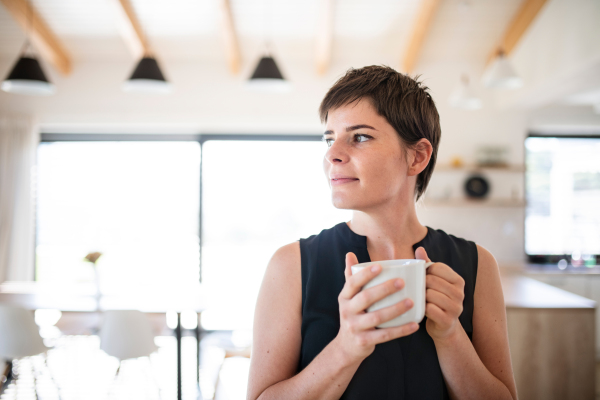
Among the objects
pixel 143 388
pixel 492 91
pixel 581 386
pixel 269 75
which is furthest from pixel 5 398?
pixel 492 91

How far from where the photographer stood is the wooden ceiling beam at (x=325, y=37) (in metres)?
4.14

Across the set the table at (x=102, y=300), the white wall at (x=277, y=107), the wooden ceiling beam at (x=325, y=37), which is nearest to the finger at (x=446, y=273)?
the table at (x=102, y=300)

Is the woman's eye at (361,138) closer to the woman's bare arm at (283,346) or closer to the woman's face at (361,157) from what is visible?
the woman's face at (361,157)

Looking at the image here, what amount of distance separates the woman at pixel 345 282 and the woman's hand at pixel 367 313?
0.35 ft

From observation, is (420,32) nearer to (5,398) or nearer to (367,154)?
(367,154)

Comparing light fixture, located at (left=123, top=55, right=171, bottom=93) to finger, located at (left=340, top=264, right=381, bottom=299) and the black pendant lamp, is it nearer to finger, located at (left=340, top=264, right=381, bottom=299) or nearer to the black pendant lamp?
the black pendant lamp

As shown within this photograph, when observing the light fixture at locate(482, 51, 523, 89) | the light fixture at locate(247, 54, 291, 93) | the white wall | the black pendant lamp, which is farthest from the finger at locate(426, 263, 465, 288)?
the white wall

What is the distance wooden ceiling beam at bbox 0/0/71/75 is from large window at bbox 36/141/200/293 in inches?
42.4

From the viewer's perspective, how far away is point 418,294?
662 mm

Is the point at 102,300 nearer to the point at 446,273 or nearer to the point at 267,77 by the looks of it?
the point at 267,77

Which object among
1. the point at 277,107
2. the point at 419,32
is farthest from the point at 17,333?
the point at 419,32

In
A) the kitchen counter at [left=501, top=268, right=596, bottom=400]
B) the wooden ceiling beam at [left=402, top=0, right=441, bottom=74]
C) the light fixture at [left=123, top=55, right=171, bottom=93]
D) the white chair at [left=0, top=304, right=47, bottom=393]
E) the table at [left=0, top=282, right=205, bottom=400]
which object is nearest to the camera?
the kitchen counter at [left=501, top=268, right=596, bottom=400]

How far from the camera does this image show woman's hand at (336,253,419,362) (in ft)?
2.08

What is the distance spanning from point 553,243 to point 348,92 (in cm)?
549
